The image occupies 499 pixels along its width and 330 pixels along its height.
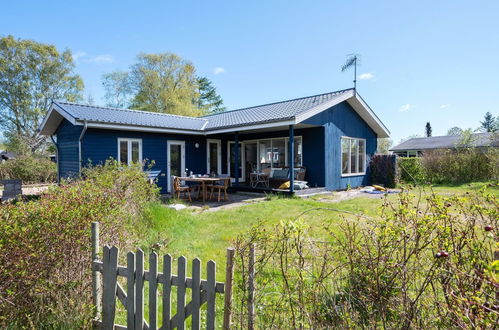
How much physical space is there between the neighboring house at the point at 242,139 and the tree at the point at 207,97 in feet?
80.0

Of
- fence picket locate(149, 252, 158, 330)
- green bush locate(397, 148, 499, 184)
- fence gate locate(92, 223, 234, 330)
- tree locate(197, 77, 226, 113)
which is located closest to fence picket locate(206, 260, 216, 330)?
fence gate locate(92, 223, 234, 330)

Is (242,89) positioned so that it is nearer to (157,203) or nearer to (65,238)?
(157,203)

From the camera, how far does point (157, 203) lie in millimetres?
6207

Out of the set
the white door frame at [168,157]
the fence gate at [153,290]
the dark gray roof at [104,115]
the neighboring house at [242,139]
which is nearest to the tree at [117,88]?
the neighboring house at [242,139]

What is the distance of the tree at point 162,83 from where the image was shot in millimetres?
31875

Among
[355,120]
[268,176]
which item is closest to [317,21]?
[355,120]

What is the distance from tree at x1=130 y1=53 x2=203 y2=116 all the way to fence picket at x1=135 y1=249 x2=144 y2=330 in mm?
30547

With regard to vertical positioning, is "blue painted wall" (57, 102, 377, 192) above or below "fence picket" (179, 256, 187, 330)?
above

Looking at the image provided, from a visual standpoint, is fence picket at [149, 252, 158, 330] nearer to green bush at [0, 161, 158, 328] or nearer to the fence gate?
the fence gate

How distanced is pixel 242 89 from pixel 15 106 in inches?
979

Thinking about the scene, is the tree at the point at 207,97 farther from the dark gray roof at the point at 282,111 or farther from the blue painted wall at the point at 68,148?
the blue painted wall at the point at 68,148

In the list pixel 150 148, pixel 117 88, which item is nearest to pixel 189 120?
pixel 150 148

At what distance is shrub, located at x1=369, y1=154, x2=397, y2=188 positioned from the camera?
13664 millimetres

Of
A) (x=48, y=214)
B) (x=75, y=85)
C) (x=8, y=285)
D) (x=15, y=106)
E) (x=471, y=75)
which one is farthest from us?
(x=75, y=85)
